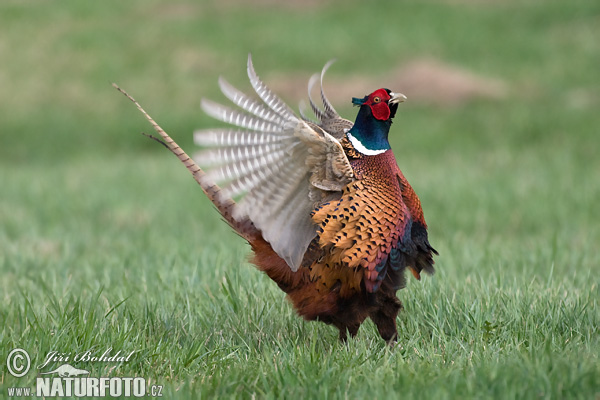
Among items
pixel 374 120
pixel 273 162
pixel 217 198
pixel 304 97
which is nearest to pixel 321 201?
pixel 273 162

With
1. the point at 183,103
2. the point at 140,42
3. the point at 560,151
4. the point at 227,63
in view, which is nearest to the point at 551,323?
the point at 560,151

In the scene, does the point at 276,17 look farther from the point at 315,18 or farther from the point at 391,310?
the point at 391,310

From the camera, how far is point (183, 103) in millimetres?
15852

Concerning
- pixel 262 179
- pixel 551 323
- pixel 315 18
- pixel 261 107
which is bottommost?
pixel 551 323

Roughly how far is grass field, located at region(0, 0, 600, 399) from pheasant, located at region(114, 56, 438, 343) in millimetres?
250

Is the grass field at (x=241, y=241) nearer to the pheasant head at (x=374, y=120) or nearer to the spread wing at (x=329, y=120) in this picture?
the pheasant head at (x=374, y=120)

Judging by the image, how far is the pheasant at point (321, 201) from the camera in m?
3.05

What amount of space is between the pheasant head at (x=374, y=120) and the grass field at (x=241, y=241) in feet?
2.87

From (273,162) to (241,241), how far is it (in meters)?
4.07

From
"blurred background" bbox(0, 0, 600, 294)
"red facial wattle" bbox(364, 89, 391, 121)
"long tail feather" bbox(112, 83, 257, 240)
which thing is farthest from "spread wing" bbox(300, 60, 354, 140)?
"blurred background" bbox(0, 0, 600, 294)

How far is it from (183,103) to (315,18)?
20.3 feet

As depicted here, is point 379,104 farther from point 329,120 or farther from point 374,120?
point 329,120

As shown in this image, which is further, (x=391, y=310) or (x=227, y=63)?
(x=227, y=63)

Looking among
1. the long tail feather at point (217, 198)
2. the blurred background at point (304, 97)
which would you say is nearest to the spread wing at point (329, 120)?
the long tail feather at point (217, 198)
